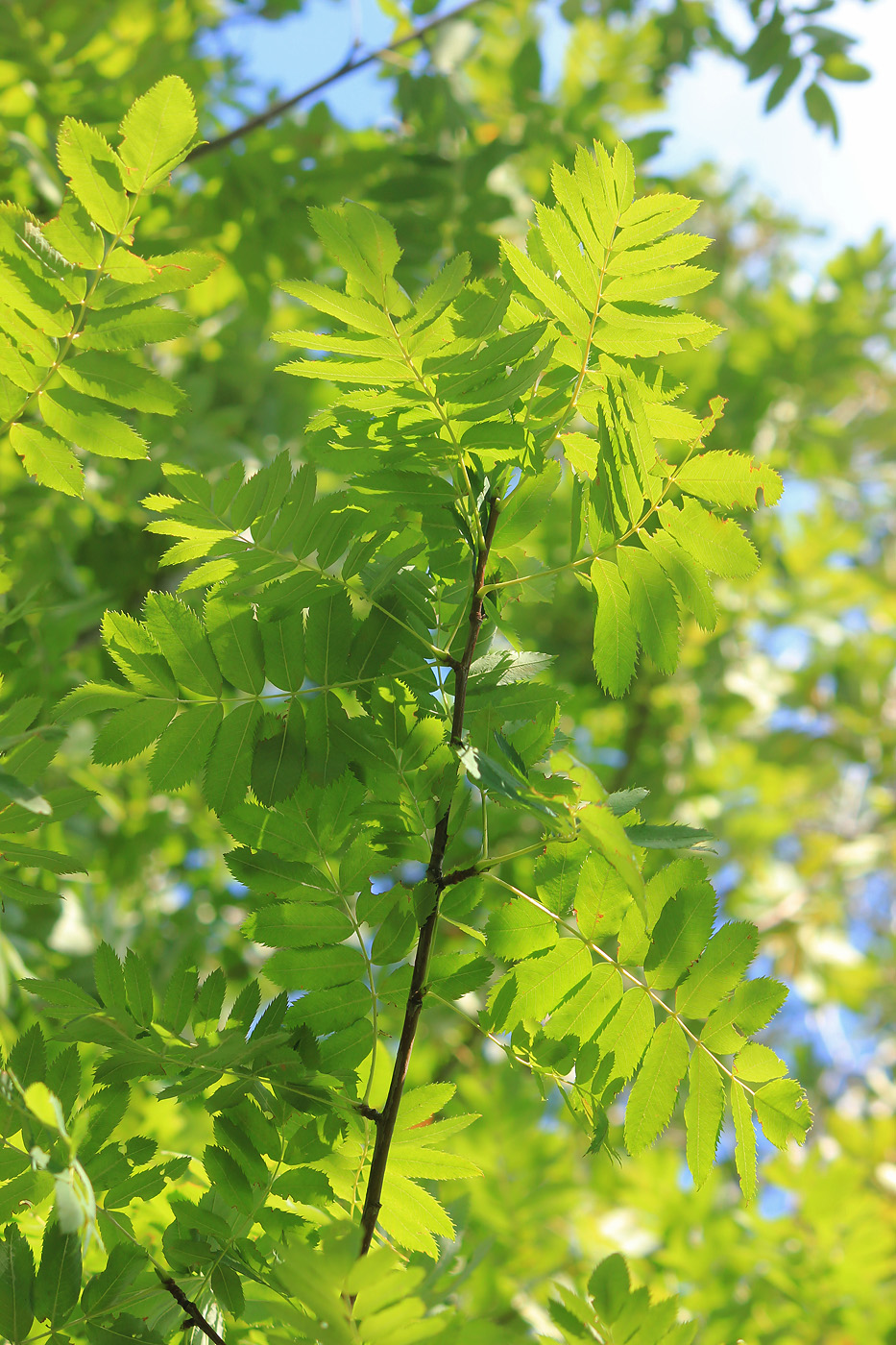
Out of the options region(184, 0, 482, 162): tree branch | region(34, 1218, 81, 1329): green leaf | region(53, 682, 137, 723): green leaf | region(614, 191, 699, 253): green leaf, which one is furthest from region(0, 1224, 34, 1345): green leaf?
region(184, 0, 482, 162): tree branch

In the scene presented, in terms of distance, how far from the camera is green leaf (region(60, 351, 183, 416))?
0.76 meters

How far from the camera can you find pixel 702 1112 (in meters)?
0.68

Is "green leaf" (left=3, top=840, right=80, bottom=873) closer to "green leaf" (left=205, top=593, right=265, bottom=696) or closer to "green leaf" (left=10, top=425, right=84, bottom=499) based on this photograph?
"green leaf" (left=205, top=593, right=265, bottom=696)

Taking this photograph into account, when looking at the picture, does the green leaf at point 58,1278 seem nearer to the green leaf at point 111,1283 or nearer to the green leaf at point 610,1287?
the green leaf at point 111,1283

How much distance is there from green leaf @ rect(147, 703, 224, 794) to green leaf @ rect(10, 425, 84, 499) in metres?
0.21

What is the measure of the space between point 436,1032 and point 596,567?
6.12ft

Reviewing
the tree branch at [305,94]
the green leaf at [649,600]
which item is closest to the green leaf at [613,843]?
the green leaf at [649,600]

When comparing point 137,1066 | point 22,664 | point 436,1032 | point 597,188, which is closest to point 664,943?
point 137,1066

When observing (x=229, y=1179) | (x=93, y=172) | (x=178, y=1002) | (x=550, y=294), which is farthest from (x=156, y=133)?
(x=229, y=1179)

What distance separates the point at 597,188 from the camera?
71 cm

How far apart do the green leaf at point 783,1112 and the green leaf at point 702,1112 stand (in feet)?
0.11

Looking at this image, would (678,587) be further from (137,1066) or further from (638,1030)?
(137,1066)

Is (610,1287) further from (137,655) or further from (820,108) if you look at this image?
(820,108)

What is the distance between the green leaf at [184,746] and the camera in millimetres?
693
